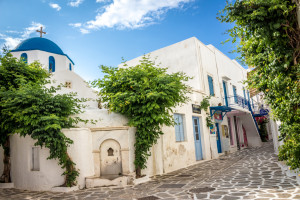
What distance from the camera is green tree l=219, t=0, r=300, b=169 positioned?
4.83 m

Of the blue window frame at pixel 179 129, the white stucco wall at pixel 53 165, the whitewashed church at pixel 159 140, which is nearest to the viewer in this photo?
the white stucco wall at pixel 53 165

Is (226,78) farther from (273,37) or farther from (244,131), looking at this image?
(273,37)

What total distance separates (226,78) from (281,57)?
12611 millimetres

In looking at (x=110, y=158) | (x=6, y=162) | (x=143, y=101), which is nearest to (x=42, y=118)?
(x=110, y=158)

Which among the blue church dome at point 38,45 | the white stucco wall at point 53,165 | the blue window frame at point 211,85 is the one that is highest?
the blue church dome at point 38,45

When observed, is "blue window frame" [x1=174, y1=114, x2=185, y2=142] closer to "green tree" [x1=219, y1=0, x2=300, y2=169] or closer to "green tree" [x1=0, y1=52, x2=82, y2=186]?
"green tree" [x1=0, y1=52, x2=82, y2=186]

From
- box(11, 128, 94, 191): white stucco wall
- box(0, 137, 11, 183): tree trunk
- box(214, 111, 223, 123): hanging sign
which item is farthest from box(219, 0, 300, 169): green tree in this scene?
box(214, 111, 223, 123): hanging sign

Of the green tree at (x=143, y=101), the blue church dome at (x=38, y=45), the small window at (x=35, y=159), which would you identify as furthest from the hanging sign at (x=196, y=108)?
the blue church dome at (x=38, y=45)

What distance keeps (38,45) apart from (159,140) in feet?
53.1

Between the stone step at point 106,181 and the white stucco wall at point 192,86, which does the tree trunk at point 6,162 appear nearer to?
the stone step at point 106,181

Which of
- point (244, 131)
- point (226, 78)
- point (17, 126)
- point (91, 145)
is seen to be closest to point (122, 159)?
point (91, 145)

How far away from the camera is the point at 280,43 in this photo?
200 inches

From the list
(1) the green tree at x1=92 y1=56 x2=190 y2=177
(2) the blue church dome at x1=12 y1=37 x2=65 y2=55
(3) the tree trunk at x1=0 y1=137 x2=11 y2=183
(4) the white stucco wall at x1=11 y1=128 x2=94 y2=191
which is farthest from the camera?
(2) the blue church dome at x1=12 y1=37 x2=65 y2=55

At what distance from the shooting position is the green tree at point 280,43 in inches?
190
